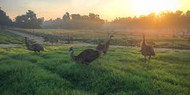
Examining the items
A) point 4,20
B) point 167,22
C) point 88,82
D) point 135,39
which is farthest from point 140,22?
point 88,82

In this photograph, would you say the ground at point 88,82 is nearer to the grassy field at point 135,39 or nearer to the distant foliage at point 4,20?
the grassy field at point 135,39

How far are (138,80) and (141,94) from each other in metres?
1.40

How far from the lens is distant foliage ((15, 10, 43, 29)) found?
392ft

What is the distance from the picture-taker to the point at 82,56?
13.5 metres

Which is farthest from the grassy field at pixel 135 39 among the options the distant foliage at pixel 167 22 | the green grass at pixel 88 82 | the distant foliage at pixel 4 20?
the distant foliage at pixel 167 22

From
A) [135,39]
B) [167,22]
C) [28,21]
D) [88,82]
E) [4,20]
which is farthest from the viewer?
[28,21]

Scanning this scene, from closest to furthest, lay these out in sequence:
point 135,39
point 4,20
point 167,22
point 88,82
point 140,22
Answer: point 88,82, point 135,39, point 4,20, point 167,22, point 140,22

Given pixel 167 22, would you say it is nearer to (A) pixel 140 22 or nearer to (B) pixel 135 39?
(A) pixel 140 22

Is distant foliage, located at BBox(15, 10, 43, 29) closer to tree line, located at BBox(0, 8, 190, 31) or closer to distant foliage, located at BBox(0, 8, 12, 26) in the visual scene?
tree line, located at BBox(0, 8, 190, 31)

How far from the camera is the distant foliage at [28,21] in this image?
120 metres

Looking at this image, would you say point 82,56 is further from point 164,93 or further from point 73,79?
point 164,93

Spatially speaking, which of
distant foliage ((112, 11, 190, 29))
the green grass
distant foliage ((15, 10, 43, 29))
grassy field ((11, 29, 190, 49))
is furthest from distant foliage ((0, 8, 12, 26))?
the green grass

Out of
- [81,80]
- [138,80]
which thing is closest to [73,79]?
[81,80]

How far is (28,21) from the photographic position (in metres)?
126
